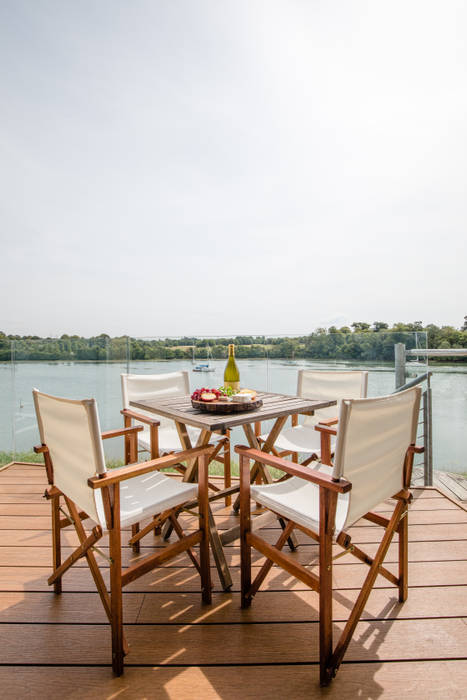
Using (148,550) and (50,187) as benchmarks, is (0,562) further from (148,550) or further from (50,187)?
(50,187)

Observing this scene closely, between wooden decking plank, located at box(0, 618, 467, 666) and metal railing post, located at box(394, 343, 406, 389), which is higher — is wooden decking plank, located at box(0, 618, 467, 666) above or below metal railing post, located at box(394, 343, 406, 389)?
below

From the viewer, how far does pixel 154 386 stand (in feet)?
8.99

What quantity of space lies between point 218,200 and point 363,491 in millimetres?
6879

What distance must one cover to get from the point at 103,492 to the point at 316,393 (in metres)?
1.90

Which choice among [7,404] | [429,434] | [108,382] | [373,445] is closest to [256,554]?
[373,445]

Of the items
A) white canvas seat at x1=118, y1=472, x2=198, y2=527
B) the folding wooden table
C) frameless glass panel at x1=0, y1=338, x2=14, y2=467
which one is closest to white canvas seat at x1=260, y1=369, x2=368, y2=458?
the folding wooden table

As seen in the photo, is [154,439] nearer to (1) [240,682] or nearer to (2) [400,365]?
(1) [240,682]

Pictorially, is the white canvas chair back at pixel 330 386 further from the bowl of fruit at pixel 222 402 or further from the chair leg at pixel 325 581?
the chair leg at pixel 325 581

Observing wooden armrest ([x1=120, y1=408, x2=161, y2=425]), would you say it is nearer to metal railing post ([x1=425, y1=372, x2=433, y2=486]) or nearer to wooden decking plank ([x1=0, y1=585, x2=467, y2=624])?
wooden decking plank ([x1=0, y1=585, x2=467, y2=624])

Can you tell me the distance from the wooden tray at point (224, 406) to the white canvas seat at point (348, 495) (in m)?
0.32

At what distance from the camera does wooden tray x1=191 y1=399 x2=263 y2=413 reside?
1883 millimetres

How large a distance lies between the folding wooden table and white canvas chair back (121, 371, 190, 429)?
324mm

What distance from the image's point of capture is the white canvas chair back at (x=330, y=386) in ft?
8.63

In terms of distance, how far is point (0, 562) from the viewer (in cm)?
195
